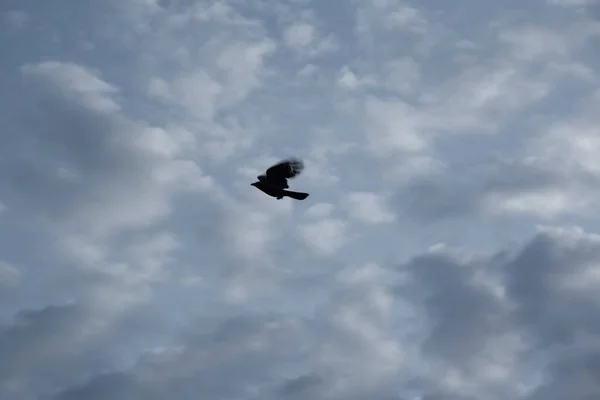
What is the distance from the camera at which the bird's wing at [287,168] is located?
360ft

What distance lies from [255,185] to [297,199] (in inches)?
163

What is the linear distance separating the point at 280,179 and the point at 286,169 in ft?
5.20

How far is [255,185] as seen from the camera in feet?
369

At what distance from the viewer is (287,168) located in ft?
361

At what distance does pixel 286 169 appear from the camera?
361 ft

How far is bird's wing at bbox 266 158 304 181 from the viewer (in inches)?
4326

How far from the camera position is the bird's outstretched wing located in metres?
110

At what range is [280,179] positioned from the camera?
11119cm

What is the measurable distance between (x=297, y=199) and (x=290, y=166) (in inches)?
170

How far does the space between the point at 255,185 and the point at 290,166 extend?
4.48 meters

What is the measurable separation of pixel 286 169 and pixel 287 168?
13 centimetres

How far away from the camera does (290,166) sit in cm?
10994

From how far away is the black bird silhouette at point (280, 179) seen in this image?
361ft
